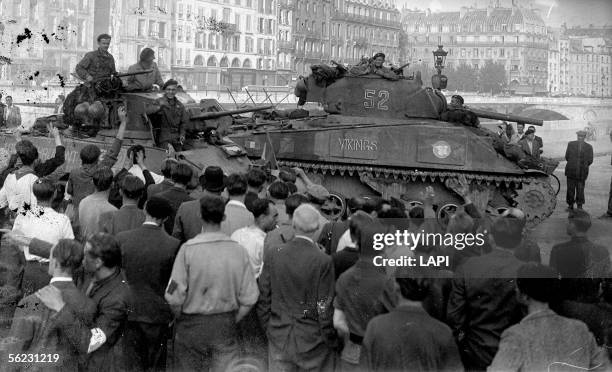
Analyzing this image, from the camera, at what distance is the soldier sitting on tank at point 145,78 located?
44.4ft

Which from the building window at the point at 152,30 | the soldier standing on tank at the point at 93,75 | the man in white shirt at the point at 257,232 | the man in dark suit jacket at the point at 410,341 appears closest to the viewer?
the man in dark suit jacket at the point at 410,341

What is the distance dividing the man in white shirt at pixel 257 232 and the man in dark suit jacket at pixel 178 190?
1.15 metres

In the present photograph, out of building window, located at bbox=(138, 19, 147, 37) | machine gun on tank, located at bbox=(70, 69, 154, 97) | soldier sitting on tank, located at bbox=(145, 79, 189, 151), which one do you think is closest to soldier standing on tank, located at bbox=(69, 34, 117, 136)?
machine gun on tank, located at bbox=(70, 69, 154, 97)

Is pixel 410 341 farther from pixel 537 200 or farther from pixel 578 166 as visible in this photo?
pixel 578 166

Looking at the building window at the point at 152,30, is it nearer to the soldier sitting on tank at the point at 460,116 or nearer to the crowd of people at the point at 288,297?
the soldier sitting on tank at the point at 460,116

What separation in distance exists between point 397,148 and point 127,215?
873 centimetres

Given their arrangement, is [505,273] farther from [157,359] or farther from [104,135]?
[104,135]

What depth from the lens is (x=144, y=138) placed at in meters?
13.2

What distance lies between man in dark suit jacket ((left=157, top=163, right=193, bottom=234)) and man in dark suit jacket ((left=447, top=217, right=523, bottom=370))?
129 inches

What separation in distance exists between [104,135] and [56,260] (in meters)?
7.93

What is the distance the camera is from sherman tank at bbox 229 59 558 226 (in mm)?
15180

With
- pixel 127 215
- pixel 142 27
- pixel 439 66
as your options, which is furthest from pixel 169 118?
pixel 142 27

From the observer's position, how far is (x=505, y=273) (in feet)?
19.6

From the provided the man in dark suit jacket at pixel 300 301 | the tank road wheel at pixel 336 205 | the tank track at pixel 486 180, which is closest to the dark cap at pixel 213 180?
the man in dark suit jacket at pixel 300 301
